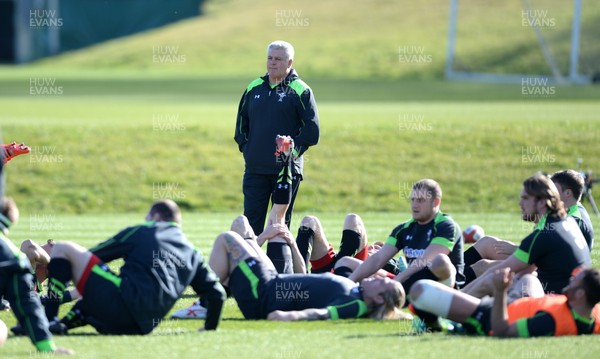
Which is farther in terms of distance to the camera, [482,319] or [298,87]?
[298,87]

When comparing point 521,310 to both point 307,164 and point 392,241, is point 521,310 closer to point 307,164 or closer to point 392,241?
point 392,241

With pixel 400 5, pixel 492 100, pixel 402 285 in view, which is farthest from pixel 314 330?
pixel 400 5

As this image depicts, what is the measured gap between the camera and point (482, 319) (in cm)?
870

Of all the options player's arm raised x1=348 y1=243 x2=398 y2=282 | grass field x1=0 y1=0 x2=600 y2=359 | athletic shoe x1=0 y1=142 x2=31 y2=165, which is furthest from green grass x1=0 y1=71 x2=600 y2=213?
athletic shoe x1=0 y1=142 x2=31 y2=165

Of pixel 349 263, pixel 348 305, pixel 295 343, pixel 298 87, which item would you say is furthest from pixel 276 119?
pixel 295 343

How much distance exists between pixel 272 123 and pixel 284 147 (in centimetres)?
59

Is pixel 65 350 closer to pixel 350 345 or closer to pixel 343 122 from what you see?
pixel 350 345

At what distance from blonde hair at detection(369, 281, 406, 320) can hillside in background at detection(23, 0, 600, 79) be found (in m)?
43.4

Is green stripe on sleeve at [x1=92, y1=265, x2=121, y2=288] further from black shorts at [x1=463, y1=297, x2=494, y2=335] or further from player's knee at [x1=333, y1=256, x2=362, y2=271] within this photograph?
player's knee at [x1=333, y1=256, x2=362, y2=271]

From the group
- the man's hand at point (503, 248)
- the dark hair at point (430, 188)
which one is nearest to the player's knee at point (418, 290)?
the dark hair at point (430, 188)

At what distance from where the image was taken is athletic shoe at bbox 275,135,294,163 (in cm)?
1203

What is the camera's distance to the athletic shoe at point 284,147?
12.0 m

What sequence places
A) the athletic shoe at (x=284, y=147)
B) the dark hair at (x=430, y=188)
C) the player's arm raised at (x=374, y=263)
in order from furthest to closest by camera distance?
the athletic shoe at (x=284, y=147) < the player's arm raised at (x=374, y=263) < the dark hair at (x=430, y=188)

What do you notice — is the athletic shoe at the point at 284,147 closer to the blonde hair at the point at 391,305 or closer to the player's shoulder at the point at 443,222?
the player's shoulder at the point at 443,222
